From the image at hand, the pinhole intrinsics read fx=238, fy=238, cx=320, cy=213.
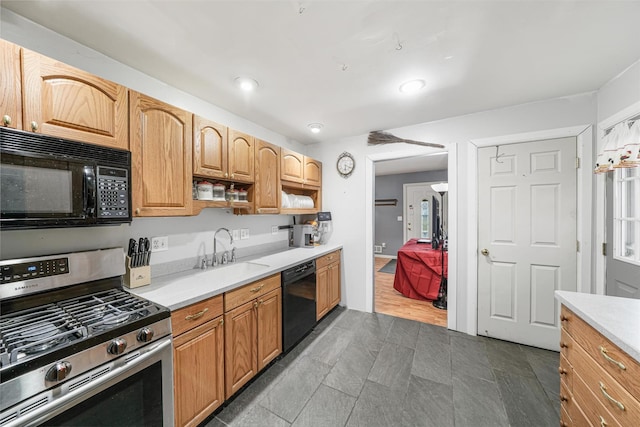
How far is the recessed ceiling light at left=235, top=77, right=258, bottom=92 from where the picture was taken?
1.78 metres

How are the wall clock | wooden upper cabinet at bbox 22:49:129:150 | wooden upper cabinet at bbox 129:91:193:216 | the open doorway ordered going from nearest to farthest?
wooden upper cabinet at bbox 22:49:129:150, wooden upper cabinet at bbox 129:91:193:216, the wall clock, the open doorway

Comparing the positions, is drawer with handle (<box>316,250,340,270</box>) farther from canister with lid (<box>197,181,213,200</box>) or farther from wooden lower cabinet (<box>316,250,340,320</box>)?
canister with lid (<box>197,181,213,200</box>)

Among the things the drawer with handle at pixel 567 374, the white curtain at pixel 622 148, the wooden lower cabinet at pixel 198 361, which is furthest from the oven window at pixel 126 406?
the white curtain at pixel 622 148

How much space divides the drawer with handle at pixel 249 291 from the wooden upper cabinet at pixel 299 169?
1.14 meters

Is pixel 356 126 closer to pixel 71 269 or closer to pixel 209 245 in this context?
pixel 209 245

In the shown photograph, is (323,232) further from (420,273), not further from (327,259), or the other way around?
(420,273)

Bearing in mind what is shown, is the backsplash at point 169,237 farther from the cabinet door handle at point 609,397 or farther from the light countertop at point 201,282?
the cabinet door handle at point 609,397

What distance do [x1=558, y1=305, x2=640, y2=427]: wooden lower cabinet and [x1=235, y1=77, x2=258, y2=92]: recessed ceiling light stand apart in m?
2.43

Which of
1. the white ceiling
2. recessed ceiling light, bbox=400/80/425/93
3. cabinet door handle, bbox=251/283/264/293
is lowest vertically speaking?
cabinet door handle, bbox=251/283/264/293

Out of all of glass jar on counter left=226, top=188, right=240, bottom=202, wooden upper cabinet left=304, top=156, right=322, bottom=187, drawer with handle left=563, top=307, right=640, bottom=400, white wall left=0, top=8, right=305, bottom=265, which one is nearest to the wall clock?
wooden upper cabinet left=304, top=156, right=322, bottom=187

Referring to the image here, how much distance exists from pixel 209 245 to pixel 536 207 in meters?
3.12

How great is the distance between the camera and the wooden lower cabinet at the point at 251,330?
5.31 feet

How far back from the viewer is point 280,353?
208 centimetres

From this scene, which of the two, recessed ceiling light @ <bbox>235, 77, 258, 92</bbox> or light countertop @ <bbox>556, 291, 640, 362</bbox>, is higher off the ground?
recessed ceiling light @ <bbox>235, 77, 258, 92</bbox>
